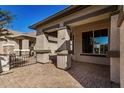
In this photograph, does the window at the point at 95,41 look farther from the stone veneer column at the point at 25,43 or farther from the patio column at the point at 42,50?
the stone veneer column at the point at 25,43

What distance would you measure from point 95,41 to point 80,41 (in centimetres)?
141

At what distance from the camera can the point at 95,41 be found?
833cm

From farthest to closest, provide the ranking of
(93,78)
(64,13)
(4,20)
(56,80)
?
(64,13) → (4,20) → (93,78) → (56,80)

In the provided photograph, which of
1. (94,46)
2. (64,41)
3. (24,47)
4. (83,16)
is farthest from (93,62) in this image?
(24,47)

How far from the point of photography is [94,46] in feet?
27.4

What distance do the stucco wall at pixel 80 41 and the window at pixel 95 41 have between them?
0.32 metres

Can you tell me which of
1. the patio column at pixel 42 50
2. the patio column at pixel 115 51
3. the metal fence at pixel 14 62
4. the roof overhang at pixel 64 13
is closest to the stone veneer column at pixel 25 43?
the metal fence at pixel 14 62

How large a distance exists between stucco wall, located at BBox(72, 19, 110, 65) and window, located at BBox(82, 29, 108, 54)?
0.32 meters

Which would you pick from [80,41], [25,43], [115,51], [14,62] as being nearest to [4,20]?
[14,62]

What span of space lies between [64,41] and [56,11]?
1.98m

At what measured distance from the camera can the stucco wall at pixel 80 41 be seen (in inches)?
301

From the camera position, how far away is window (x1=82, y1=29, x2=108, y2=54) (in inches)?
305

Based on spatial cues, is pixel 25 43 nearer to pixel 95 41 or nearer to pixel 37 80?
pixel 95 41
